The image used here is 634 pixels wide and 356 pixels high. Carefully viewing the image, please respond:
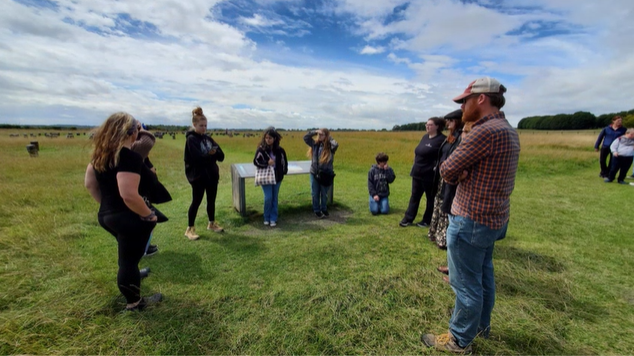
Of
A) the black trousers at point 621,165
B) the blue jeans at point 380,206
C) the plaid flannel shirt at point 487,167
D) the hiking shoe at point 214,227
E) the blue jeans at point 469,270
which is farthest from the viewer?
the black trousers at point 621,165

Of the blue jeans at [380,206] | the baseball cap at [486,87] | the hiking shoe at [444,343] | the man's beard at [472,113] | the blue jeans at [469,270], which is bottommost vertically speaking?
the hiking shoe at [444,343]

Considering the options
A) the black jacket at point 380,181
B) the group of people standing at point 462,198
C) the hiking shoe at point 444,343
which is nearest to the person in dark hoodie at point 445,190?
the group of people standing at point 462,198

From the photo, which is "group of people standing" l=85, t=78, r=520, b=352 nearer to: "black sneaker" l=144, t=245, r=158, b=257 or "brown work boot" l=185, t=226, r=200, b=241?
"black sneaker" l=144, t=245, r=158, b=257

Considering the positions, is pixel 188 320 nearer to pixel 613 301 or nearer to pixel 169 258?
pixel 169 258

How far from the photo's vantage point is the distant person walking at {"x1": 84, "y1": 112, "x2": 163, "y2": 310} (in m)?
2.29

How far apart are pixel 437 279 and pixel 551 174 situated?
11.6 metres

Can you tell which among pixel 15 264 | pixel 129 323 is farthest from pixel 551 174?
pixel 15 264

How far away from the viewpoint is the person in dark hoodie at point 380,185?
19.6 ft

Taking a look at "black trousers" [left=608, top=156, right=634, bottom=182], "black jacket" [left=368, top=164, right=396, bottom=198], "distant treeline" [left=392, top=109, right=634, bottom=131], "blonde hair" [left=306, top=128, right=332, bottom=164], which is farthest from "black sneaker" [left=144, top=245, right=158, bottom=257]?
"distant treeline" [left=392, top=109, right=634, bottom=131]

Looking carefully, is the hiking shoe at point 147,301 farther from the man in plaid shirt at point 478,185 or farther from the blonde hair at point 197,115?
the man in plaid shirt at point 478,185

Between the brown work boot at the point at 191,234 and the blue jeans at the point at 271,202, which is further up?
the blue jeans at the point at 271,202

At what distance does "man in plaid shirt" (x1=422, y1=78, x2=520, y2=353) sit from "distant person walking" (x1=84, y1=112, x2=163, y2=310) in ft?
8.06

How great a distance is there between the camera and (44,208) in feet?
19.1

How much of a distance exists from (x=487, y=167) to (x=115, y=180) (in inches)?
114
